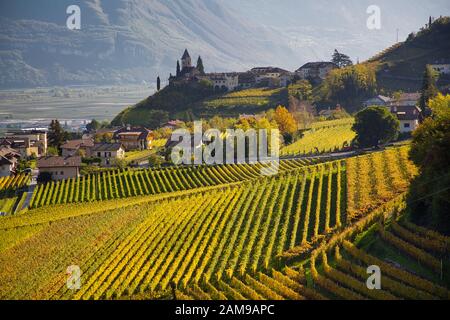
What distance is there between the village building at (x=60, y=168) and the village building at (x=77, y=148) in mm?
9233

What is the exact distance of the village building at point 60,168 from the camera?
50562 millimetres

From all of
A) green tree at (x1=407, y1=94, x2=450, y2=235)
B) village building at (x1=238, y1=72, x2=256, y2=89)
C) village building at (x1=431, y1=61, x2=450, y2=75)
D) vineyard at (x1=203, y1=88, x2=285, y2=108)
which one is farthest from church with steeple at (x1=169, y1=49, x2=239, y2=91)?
green tree at (x1=407, y1=94, x2=450, y2=235)

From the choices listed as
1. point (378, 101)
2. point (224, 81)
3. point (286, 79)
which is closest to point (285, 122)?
point (378, 101)

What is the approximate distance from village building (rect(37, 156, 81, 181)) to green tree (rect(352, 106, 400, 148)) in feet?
65.5

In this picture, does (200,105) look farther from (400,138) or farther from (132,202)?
(132,202)

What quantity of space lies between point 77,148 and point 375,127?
2857cm

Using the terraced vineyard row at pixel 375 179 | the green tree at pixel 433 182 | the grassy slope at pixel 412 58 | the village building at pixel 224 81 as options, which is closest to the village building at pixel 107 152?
the terraced vineyard row at pixel 375 179

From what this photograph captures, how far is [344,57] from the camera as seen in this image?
99.6 metres

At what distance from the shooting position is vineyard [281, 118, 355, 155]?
163 ft

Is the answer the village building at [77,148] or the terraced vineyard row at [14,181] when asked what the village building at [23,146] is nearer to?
the village building at [77,148]

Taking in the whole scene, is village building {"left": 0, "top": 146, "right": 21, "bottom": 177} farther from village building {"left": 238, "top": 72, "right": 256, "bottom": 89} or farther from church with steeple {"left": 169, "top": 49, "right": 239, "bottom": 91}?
village building {"left": 238, "top": 72, "right": 256, "bottom": 89}

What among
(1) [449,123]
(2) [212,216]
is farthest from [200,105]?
(1) [449,123]

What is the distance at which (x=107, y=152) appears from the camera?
194 feet
